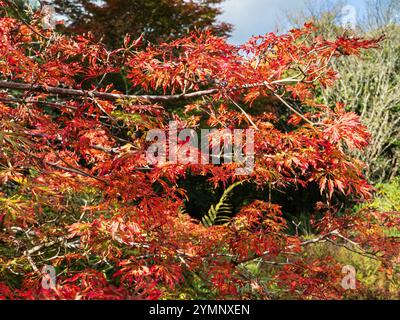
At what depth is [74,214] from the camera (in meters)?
3.57

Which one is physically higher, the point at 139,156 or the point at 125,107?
the point at 125,107

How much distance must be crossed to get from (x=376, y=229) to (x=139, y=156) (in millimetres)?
1899
